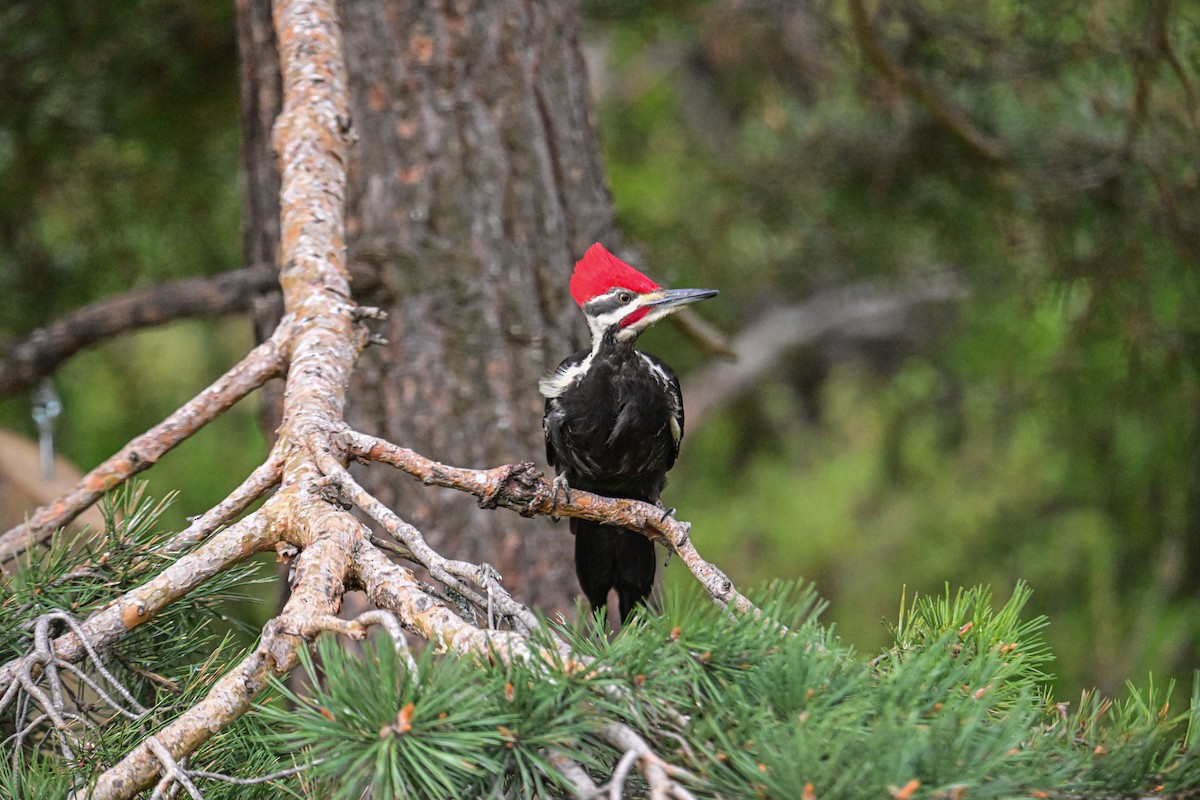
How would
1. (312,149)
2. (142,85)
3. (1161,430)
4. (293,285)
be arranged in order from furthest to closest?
(1161,430) → (142,85) → (312,149) → (293,285)

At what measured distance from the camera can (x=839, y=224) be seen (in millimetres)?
4805

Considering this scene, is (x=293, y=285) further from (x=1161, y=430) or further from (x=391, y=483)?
(x=1161, y=430)

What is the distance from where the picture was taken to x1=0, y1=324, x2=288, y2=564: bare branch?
2.03m

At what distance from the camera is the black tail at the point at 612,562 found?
2.94 m

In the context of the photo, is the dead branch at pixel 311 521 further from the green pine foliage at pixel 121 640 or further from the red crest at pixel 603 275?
the red crest at pixel 603 275

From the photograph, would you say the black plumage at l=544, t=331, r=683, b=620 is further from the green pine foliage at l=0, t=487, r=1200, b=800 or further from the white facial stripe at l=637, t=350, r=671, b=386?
the green pine foliage at l=0, t=487, r=1200, b=800

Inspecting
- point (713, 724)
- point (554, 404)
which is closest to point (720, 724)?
point (713, 724)

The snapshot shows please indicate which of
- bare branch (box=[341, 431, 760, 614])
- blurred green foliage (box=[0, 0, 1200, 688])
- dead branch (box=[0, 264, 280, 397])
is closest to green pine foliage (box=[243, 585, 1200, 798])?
bare branch (box=[341, 431, 760, 614])

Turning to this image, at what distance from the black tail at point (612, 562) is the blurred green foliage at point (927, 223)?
1114 millimetres

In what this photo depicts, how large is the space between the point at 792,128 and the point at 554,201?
90.3 inches

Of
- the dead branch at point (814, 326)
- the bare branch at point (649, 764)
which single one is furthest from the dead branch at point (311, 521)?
the dead branch at point (814, 326)

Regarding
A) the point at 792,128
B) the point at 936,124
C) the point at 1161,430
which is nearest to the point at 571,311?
the point at 936,124

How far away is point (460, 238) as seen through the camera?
3.09 m

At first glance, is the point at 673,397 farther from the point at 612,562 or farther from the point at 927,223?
the point at 927,223
